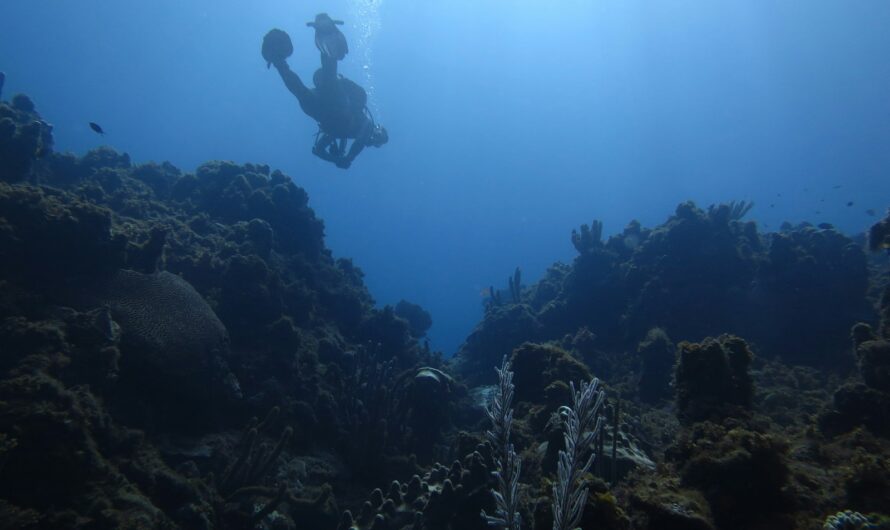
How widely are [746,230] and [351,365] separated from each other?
55.6 ft

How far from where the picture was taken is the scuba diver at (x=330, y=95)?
20.9 metres

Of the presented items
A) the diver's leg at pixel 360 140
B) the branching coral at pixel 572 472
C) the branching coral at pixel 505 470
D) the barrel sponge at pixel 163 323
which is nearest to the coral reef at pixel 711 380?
the branching coral at pixel 572 472

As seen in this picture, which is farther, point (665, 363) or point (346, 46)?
point (346, 46)

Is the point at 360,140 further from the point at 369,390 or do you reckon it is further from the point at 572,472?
the point at 572,472

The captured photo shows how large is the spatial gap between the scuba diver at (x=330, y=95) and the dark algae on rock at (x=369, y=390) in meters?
6.72

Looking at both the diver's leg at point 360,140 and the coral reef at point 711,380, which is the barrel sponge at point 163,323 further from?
the diver's leg at point 360,140

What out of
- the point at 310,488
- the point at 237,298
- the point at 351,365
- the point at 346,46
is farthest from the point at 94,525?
the point at 346,46

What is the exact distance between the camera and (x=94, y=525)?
206 inches

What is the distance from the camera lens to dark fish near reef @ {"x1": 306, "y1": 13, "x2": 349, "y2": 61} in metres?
20.9

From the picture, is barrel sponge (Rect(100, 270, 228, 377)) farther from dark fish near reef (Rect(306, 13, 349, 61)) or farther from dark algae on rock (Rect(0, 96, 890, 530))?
dark fish near reef (Rect(306, 13, 349, 61))

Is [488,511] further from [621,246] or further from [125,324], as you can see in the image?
[621,246]

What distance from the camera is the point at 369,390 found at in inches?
440


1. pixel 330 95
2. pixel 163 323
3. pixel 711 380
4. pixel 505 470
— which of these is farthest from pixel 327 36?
pixel 505 470

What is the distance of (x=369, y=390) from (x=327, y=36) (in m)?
17.0
